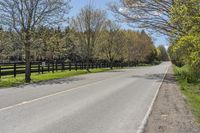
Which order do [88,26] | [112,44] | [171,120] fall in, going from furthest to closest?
[112,44], [88,26], [171,120]

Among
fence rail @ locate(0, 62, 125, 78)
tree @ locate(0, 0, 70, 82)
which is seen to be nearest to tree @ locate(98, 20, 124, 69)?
fence rail @ locate(0, 62, 125, 78)

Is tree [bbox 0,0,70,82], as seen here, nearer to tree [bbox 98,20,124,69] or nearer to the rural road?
the rural road

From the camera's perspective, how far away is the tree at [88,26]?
66688mm

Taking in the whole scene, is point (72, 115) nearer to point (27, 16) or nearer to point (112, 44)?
point (27, 16)

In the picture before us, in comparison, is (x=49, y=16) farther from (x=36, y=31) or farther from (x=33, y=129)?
(x=33, y=129)

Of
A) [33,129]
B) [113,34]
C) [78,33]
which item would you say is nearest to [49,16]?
[33,129]

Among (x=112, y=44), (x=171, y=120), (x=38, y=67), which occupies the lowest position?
(x=171, y=120)

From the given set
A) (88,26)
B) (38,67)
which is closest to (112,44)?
(88,26)

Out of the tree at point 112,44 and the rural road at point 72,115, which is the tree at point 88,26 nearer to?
the tree at point 112,44

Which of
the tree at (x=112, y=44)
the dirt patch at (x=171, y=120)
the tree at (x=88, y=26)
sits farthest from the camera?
the tree at (x=112, y=44)

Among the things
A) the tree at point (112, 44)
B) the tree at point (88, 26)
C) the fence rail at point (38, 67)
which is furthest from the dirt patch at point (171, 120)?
the tree at point (112, 44)

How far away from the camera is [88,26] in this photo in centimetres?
6662

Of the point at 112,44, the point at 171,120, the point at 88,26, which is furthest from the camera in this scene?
the point at 112,44

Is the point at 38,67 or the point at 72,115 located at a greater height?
the point at 38,67
